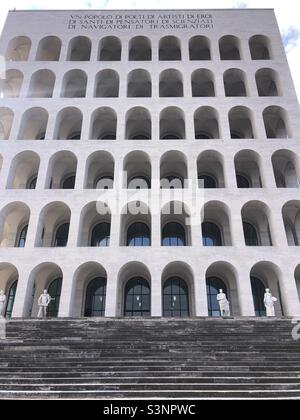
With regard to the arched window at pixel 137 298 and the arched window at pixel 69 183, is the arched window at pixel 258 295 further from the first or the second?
the arched window at pixel 69 183

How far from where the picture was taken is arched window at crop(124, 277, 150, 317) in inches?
975

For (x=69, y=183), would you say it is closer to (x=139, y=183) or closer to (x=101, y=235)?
(x=101, y=235)

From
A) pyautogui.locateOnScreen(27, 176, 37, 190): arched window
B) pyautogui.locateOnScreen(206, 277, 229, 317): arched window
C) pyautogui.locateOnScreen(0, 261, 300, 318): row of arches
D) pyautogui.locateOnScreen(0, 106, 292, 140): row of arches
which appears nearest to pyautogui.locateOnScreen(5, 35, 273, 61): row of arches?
pyautogui.locateOnScreen(0, 106, 292, 140): row of arches

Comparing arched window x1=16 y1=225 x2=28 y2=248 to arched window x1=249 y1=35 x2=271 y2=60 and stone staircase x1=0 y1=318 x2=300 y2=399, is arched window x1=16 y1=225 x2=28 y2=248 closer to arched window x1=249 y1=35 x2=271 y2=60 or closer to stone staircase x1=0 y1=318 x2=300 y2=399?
stone staircase x1=0 y1=318 x2=300 y2=399

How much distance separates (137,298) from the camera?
2528 cm

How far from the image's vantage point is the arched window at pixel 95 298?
24.9m

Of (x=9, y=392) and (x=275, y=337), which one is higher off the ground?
(x=275, y=337)

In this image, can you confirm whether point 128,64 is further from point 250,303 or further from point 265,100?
point 250,303

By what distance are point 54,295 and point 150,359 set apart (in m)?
13.8

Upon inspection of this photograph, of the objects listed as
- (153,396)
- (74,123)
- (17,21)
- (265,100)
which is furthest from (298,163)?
(17,21)

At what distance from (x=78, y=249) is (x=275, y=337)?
38.0 feet

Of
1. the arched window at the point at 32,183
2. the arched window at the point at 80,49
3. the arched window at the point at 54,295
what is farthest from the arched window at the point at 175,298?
the arched window at the point at 80,49

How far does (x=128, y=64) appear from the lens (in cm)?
2962

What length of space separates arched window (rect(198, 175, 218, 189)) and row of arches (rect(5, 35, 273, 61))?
945cm
